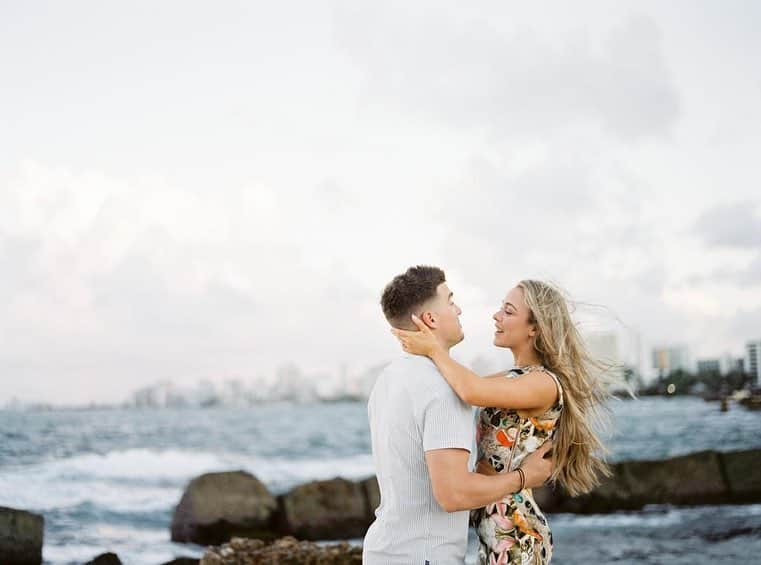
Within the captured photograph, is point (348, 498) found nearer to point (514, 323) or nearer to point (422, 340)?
point (514, 323)

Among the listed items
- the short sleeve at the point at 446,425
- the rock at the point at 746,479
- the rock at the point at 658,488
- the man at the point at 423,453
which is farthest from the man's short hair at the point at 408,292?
the rock at the point at 746,479

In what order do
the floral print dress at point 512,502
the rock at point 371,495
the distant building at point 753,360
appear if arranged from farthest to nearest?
1. the distant building at point 753,360
2. the rock at point 371,495
3. the floral print dress at point 512,502

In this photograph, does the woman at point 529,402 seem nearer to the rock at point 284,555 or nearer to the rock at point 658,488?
the rock at point 284,555

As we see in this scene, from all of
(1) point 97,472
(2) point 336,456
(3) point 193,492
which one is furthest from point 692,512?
(2) point 336,456

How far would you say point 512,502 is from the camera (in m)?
2.79

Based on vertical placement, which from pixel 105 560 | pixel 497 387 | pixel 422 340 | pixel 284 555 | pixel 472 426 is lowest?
pixel 105 560

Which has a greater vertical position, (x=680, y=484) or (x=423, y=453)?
(x=423, y=453)

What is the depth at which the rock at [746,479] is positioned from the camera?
13.6m

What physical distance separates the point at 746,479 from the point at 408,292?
1267 centimetres

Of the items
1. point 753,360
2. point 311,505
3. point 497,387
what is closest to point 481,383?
point 497,387

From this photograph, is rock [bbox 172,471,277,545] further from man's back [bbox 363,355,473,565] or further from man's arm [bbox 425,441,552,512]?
man's arm [bbox 425,441,552,512]

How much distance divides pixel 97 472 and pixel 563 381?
15652 mm

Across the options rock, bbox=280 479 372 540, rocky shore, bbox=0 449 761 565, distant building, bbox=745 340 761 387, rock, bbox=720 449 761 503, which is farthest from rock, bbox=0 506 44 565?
distant building, bbox=745 340 761 387

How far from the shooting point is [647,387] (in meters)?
31.8
